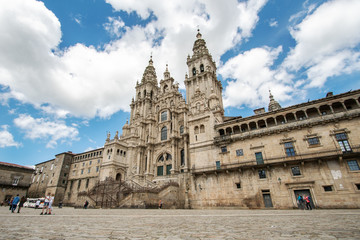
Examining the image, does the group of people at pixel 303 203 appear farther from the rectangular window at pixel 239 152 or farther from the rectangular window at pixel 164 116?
the rectangular window at pixel 164 116

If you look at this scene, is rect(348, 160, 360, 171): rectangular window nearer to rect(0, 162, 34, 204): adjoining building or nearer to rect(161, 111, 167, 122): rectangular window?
rect(161, 111, 167, 122): rectangular window

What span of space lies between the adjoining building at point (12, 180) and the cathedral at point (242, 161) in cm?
793

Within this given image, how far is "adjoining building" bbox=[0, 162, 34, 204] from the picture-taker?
132 ft

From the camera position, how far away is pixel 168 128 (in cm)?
4347

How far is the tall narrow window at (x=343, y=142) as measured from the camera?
2080 cm

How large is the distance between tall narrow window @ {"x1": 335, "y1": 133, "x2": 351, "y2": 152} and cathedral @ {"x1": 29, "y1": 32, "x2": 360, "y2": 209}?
0.09 m

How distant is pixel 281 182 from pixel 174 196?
15319mm

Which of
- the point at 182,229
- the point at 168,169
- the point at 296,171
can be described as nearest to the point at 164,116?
the point at 168,169

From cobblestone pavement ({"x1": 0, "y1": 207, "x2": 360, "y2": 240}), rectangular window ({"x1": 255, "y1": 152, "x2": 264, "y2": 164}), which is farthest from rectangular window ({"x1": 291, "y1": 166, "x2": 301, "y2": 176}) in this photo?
cobblestone pavement ({"x1": 0, "y1": 207, "x2": 360, "y2": 240})

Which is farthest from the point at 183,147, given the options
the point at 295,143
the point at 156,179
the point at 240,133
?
the point at 295,143

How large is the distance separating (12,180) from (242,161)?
5112 cm

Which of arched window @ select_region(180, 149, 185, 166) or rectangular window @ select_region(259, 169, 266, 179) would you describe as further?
arched window @ select_region(180, 149, 185, 166)

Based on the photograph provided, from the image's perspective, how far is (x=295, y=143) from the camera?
2341 cm

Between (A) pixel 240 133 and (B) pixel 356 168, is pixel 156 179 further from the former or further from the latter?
(B) pixel 356 168
